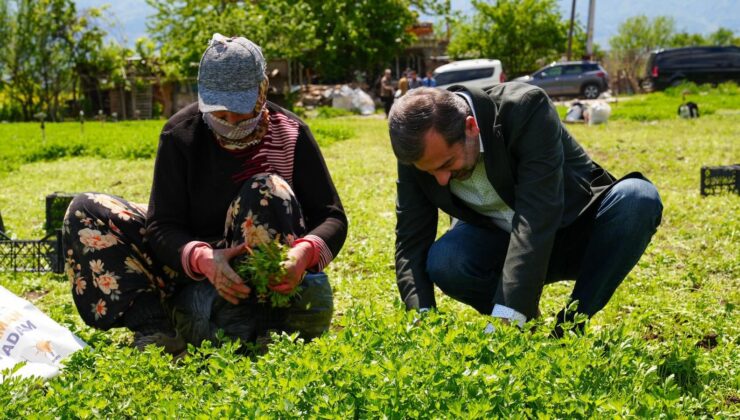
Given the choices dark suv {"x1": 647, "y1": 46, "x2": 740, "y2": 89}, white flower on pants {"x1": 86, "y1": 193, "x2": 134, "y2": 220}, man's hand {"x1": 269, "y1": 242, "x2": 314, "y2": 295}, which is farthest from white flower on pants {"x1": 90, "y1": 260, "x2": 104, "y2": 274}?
dark suv {"x1": 647, "y1": 46, "x2": 740, "y2": 89}

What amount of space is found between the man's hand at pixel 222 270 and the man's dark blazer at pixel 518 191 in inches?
25.2

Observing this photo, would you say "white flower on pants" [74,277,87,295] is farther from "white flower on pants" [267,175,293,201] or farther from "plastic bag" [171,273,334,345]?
"white flower on pants" [267,175,293,201]

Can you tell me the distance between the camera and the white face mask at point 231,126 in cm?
328

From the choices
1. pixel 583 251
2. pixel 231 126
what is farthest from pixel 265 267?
pixel 583 251

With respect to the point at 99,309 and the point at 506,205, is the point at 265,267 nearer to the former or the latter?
the point at 99,309

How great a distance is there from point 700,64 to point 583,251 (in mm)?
30272

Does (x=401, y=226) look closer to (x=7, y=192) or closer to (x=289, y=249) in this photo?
(x=289, y=249)

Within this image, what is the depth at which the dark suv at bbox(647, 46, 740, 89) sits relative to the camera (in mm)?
30609

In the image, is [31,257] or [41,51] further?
[41,51]

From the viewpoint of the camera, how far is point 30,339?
2.92 meters

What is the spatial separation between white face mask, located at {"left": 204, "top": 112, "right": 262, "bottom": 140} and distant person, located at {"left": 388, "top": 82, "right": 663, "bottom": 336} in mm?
677

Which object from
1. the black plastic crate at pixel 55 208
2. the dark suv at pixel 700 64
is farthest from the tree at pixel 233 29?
the black plastic crate at pixel 55 208

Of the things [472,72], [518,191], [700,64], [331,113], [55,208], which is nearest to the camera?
[518,191]

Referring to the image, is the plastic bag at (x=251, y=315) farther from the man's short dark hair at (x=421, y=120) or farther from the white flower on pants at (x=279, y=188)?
the man's short dark hair at (x=421, y=120)
